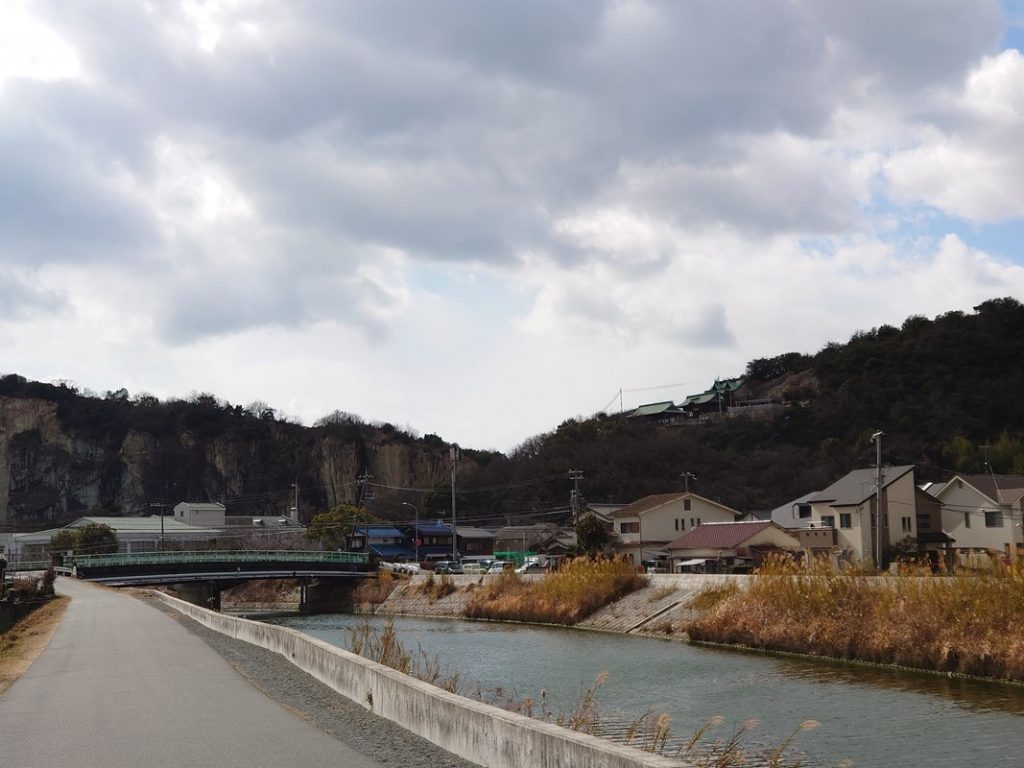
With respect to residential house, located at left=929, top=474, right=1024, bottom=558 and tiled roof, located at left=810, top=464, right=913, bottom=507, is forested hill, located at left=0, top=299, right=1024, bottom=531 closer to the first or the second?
residential house, located at left=929, top=474, right=1024, bottom=558

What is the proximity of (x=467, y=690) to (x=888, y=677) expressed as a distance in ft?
34.6

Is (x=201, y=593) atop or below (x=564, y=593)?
below

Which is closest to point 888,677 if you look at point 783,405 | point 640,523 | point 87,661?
point 87,661

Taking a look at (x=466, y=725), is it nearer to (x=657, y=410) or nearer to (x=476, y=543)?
(x=476, y=543)

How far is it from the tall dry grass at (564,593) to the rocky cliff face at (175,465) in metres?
82.1

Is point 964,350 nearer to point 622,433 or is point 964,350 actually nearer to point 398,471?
point 622,433

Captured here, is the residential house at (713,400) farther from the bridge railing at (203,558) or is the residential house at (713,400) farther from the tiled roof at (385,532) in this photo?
the bridge railing at (203,558)

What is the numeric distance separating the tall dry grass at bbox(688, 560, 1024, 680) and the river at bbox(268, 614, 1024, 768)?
78 cm

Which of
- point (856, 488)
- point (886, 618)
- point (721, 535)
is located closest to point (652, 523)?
point (721, 535)

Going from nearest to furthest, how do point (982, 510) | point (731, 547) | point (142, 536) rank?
point (731, 547)
point (982, 510)
point (142, 536)

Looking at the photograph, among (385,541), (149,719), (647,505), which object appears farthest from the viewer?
(385,541)

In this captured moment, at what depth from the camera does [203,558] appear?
2685 inches

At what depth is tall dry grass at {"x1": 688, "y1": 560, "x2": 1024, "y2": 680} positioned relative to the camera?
23.6 m

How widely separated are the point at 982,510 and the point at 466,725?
5652cm
